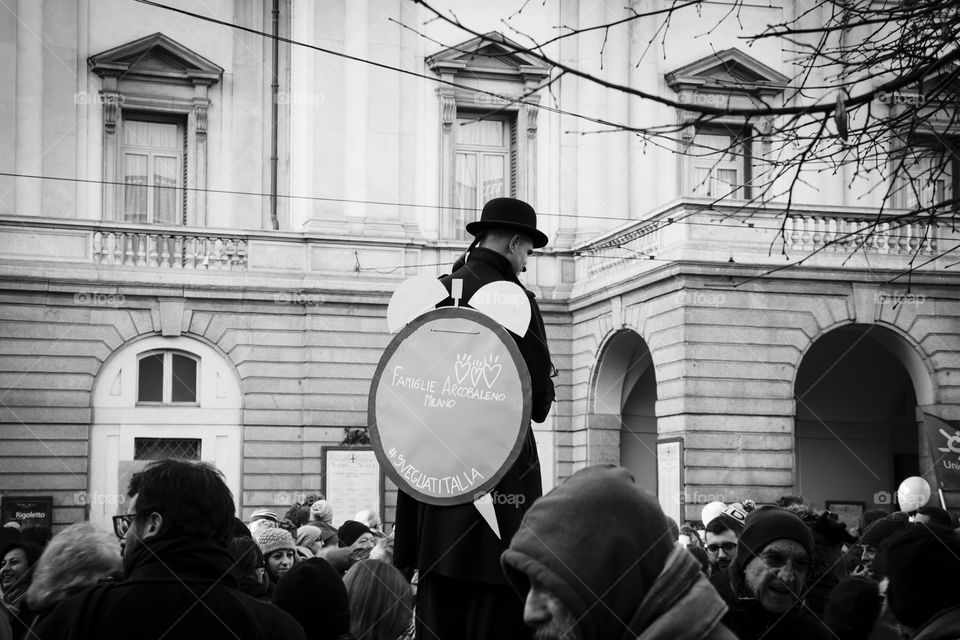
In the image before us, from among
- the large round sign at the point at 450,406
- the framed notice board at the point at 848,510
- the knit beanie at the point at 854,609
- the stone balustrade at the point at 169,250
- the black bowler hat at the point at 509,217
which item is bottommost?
the framed notice board at the point at 848,510

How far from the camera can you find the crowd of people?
2.75 meters

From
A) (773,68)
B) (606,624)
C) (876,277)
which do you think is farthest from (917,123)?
(773,68)

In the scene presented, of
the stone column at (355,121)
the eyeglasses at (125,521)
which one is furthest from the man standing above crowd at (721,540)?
the stone column at (355,121)

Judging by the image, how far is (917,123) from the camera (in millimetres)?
6305

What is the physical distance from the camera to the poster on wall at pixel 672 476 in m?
21.1

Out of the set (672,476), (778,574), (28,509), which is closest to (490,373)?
(778,574)

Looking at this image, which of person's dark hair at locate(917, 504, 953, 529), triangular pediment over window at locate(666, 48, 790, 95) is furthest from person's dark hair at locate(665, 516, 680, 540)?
triangular pediment over window at locate(666, 48, 790, 95)

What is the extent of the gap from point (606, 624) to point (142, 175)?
24.2 meters

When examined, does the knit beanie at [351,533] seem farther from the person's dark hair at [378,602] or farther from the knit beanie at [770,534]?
the knit beanie at [770,534]

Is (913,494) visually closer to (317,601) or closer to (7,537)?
(7,537)

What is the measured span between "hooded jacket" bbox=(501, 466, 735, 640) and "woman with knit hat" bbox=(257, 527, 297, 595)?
6169 millimetres

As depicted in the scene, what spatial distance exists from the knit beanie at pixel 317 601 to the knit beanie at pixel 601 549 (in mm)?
2855

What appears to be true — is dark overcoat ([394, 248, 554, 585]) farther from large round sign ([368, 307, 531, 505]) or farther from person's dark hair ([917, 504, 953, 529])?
person's dark hair ([917, 504, 953, 529])

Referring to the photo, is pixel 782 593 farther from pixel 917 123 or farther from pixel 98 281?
pixel 98 281
